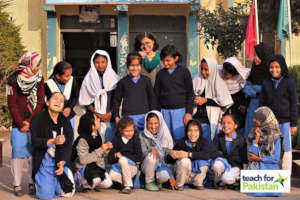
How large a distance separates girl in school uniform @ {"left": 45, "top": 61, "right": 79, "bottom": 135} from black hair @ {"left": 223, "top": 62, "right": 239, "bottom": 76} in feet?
6.12

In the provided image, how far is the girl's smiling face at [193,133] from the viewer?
22.5ft

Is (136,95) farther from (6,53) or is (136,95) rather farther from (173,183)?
(6,53)

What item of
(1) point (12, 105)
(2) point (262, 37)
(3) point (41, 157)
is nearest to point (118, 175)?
(3) point (41, 157)

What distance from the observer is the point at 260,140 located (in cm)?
676

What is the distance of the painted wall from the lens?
15.7m

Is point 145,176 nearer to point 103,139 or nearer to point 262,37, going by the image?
point 103,139

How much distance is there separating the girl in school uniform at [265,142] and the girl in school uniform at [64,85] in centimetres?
212

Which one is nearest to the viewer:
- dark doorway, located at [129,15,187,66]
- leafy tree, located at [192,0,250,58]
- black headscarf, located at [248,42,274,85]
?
black headscarf, located at [248,42,274,85]

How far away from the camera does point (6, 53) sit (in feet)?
39.1

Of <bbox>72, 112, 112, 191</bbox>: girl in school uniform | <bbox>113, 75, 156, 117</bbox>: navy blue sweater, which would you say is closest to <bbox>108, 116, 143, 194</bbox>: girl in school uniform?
<bbox>72, 112, 112, 191</bbox>: girl in school uniform

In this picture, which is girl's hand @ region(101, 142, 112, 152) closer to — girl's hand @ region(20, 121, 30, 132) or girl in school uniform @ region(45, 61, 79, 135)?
girl in school uniform @ region(45, 61, 79, 135)

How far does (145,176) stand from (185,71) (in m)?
1.37

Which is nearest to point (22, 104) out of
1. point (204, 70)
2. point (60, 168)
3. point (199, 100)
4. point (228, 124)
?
point (60, 168)

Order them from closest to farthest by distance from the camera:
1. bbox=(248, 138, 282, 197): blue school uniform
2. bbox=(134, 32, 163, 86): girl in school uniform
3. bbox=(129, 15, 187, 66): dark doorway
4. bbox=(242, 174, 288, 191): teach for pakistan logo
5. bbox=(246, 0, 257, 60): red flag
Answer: bbox=(242, 174, 288, 191): teach for pakistan logo < bbox=(248, 138, 282, 197): blue school uniform < bbox=(134, 32, 163, 86): girl in school uniform < bbox=(246, 0, 257, 60): red flag < bbox=(129, 15, 187, 66): dark doorway
